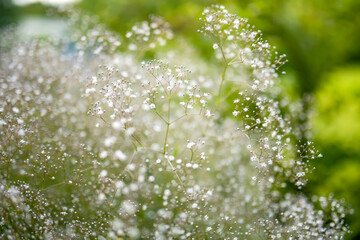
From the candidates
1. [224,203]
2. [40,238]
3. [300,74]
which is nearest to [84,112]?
[40,238]

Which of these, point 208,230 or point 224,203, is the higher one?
point 224,203

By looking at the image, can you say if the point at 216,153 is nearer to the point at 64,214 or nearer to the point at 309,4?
the point at 64,214

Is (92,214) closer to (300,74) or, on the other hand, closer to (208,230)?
(208,230)

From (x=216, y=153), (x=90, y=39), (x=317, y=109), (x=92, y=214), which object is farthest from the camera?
(x=317, y=109)

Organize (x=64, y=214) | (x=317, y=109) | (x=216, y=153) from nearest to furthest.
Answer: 1. (x=64, y=214)
2. (x=216, y=153)
3. (x=317, y=109)

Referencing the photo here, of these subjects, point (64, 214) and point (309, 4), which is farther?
point (309, 4)

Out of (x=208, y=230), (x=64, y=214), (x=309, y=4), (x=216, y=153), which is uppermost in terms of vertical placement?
(x=309, y=4)
